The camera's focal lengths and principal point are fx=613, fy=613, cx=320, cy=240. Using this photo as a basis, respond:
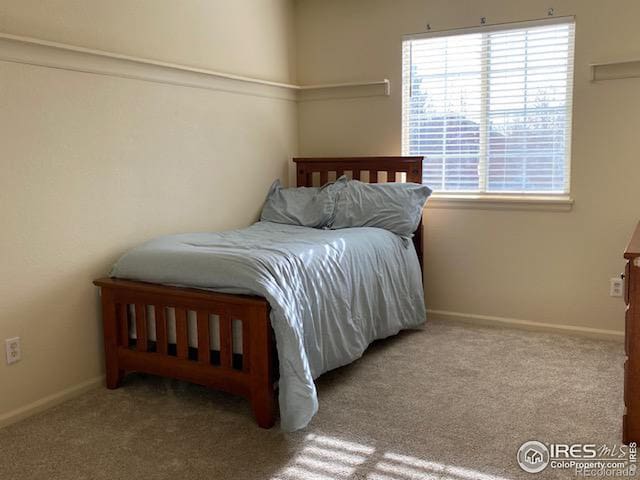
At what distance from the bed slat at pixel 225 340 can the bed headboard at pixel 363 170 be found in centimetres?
180

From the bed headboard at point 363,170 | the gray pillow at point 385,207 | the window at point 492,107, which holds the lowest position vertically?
the gray pillow at point 385,207

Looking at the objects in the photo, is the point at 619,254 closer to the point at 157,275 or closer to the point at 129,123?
the point at 157,275

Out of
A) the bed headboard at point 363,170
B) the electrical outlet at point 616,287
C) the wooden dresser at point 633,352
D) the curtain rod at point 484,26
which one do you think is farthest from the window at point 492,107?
the wooden dresser at point 633,352

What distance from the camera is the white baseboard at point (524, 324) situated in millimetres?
3641

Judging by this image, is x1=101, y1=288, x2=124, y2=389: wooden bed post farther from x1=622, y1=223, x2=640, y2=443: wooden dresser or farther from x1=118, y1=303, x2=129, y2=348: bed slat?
x1=622, y1=223, x2=640, y2=443: wooden dresser

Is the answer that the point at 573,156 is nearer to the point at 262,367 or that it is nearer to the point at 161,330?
the point at 262,367

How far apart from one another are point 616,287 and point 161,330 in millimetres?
2585

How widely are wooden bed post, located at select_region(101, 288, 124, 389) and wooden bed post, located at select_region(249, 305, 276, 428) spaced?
803 mm

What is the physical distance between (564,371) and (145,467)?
6.82 ft

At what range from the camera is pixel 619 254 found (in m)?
3.57

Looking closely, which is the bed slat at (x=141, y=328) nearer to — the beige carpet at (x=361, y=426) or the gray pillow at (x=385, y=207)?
the beige carpet at (x=361, y=426)

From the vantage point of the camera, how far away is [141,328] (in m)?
2.88

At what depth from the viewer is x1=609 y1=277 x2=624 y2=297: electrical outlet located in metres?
3.57

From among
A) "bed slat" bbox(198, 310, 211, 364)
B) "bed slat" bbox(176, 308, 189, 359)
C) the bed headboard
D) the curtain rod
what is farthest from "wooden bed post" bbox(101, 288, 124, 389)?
the curtain rod
